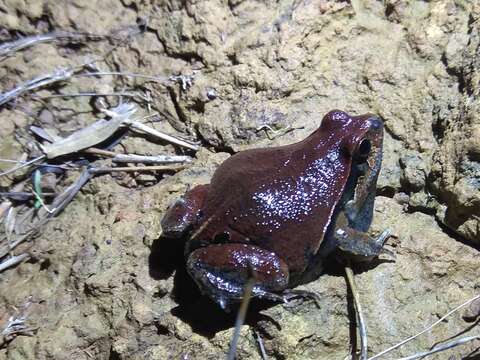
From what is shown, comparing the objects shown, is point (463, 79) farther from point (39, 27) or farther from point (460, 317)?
point (39, 27)

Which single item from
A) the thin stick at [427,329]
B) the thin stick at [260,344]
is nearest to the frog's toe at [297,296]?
the thin stick at [260,344]

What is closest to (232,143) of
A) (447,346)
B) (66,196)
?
(66,196)

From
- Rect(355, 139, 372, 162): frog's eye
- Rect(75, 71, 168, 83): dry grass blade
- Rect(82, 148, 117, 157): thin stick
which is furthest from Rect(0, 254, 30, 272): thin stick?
Rect(355, 139, 372, 162): frog's eye

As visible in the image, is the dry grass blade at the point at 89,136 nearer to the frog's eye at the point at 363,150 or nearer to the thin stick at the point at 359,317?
the frog's eye at the point at 363,150

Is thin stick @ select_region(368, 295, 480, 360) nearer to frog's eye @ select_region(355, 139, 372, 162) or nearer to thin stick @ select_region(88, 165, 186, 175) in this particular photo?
frog's eye @ select_region(355, 139, 372, 162)

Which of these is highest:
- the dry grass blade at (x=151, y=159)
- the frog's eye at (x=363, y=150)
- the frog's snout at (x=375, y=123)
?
the frog's snout at (x=375, y=123)

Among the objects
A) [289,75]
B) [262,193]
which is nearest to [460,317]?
[262,193]
